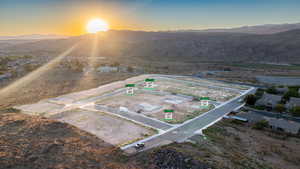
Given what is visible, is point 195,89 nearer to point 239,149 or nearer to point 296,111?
point 296,111

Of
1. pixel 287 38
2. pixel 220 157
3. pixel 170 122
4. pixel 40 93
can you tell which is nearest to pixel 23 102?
pixel 40 93

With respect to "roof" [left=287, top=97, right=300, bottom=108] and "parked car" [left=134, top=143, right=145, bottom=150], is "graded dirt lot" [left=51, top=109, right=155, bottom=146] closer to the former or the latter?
"parked car" [left=134, top=143, right=145, bottom=150]

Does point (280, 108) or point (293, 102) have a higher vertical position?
point (293, 102)

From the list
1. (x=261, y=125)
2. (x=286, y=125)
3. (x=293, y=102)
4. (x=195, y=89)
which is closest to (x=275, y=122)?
(x=286, y=125)

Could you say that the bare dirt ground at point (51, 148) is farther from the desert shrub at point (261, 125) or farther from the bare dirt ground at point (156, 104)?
the desert shrub at point (261, 125)

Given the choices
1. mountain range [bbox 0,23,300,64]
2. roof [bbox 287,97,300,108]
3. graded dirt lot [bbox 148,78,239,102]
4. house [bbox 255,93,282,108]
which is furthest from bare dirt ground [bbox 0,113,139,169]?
mountain range [bbox 0,23,300,64]

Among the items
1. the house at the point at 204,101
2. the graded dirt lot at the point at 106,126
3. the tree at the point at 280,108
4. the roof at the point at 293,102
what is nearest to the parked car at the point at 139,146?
the graded dirt lot at the point at 106,126

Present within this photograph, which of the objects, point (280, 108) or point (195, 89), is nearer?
point (280, 108)
